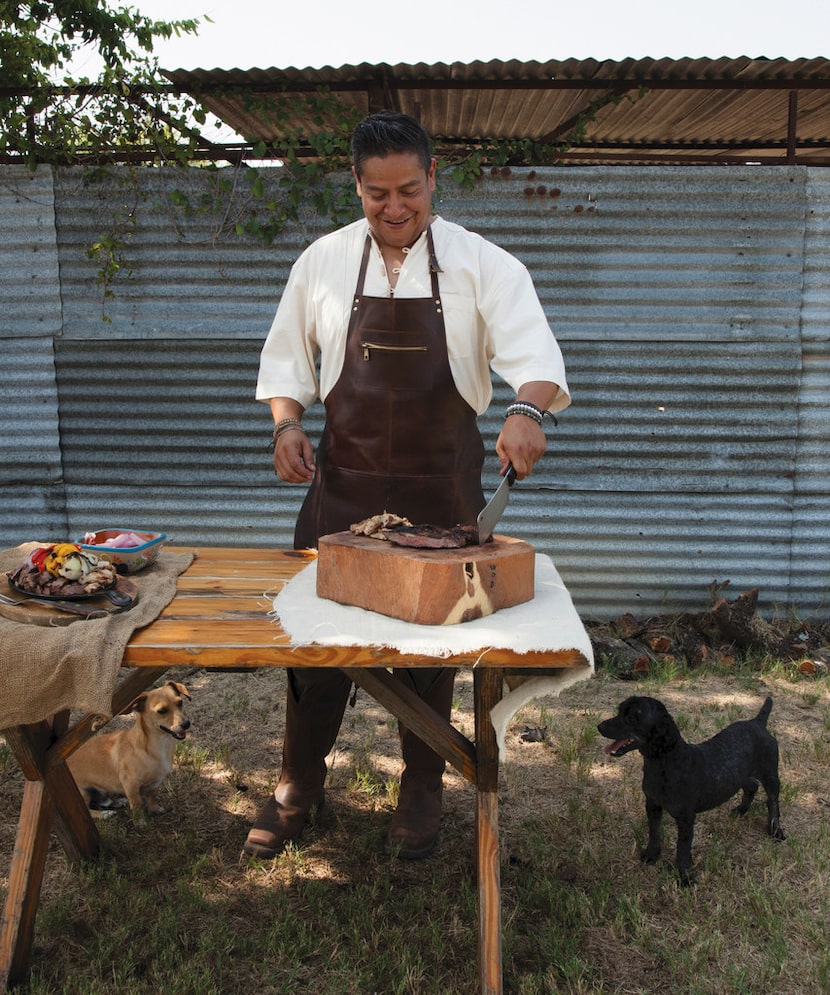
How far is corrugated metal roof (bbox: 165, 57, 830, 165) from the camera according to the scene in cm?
482

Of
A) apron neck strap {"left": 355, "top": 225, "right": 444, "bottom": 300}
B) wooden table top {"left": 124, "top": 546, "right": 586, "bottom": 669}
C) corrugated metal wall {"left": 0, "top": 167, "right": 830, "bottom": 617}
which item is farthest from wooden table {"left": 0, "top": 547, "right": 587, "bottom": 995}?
corrugated metal wall {"left": 0, "top": 167, "right": 830, "bottom": 617}

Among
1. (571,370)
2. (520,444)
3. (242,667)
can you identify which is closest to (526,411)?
(520,444)

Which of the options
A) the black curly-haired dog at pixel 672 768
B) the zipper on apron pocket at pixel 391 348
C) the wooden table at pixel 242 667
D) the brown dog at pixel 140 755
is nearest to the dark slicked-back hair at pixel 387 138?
the zipper on apron pocket at pixel 391 348

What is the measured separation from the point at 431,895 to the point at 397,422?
1531 millimetres

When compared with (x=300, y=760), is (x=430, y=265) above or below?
above

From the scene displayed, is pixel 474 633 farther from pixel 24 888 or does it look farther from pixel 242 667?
pixel 24 888

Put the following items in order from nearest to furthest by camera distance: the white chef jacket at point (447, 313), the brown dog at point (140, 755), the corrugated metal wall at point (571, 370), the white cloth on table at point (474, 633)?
the white cloth on table at point (474, 633)
the white chef jacket at point (447, 313)
the brown dog at point (140, 755)
the corrugated metal wall at point (571, 370)

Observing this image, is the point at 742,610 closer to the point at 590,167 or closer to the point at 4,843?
the point at 590,167

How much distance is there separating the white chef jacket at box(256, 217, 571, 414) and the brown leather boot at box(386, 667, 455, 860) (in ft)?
3.40

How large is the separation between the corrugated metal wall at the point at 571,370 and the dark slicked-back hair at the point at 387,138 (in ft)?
8.96

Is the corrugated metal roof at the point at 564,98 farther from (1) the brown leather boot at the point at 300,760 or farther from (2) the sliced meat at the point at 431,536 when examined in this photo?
(1) the brown leather boot at the point at 300,760

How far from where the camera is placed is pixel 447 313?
2912 millimetres

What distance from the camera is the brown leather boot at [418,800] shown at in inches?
126

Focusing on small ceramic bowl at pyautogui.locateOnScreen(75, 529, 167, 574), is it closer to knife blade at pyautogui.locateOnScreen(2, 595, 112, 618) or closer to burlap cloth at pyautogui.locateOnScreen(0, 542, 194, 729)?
knife blade at pyautogui.locateOnScreen(2, 595, 112, 618)
